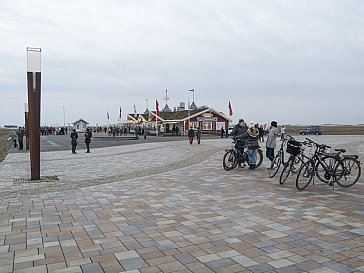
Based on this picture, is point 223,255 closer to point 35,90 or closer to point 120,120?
point 35,90

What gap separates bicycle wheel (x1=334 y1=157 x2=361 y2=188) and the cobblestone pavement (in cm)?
36

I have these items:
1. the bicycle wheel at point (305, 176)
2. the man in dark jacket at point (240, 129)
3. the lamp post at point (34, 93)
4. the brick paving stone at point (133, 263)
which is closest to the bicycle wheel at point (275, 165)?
the bicycle wheel at point (305, 176)

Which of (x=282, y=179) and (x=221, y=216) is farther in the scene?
(x=282, y=179)

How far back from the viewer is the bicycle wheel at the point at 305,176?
332 inches

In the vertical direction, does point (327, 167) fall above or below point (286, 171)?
above

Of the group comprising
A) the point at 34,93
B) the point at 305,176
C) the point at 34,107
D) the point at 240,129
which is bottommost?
the point at 305,176

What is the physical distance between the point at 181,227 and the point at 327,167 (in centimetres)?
481

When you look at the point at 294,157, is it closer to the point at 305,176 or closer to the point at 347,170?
the point at 305,176

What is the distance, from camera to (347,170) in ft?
28.5

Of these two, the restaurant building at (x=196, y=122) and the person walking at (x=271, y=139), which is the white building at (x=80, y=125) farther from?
the person walking at (x=271, y=139)

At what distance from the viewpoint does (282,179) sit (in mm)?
9352

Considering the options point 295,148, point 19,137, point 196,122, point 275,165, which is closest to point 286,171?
point 295,148

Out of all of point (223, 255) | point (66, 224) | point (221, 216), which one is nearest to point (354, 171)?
point (221, 216)

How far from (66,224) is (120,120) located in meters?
69.4
